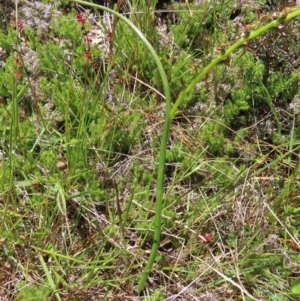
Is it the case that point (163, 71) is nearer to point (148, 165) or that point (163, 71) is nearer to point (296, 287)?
point (148, 165)

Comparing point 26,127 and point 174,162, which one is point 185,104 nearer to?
point 174,162

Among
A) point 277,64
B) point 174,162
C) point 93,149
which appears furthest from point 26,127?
point 277,64

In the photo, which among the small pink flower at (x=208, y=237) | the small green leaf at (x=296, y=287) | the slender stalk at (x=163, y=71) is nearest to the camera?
the slender stalk at (x=163, y=71)

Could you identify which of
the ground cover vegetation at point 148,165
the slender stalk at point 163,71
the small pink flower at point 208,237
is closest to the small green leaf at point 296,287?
the ground cover vegetation at point 148,165

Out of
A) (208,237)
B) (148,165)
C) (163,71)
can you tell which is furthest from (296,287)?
(163,71)

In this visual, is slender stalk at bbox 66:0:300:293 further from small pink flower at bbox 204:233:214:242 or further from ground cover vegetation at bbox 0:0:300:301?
small pink flower at bbox 204:233:214:242

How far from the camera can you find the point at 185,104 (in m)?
1.87

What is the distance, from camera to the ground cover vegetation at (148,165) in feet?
5.08

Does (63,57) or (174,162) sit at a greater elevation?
(63,57)

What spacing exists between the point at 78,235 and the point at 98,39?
0.96 m

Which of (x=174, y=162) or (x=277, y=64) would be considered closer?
(x=174, y=162)

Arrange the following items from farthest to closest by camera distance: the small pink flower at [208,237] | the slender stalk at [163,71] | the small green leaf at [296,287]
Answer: the small pink flower at [208,237]
the small green leaf at [296,287]
the slender stalk at [163,71]

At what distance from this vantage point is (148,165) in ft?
5.74

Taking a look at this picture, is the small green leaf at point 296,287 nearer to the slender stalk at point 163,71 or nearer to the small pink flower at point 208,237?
the small pink flower at point 208,237
